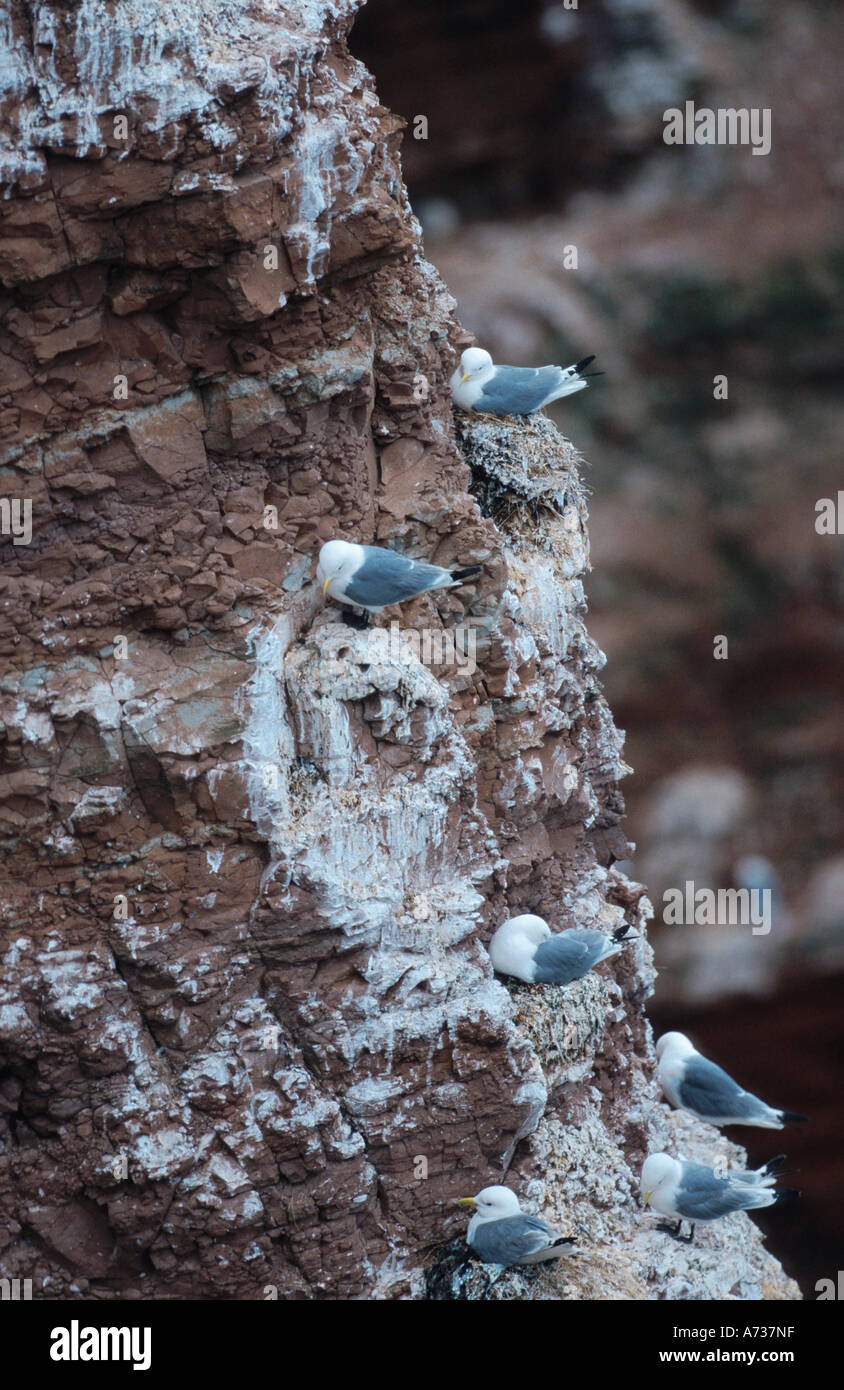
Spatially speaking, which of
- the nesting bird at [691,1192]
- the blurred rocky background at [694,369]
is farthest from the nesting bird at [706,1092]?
the blurred rocky background at [694,369]

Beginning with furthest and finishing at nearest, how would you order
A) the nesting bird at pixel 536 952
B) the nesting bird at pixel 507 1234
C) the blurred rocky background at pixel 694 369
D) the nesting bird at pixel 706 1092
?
the blurred rocky background at pixel 694 369 < the nesting bird at pixel 706 1092 < the nesting bird at pixel 536 952 < the nesting bird at pixel 507 1234

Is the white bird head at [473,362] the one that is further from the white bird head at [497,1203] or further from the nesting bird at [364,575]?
the white bird head at [497,1203]

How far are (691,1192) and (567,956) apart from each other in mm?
1128

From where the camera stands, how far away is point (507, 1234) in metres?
5.05

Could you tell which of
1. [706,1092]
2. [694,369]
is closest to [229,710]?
[706,1092]

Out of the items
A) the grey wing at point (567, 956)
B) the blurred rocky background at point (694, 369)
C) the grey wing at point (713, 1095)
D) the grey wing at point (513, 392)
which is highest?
the blurred rocky background at point (694, 369)

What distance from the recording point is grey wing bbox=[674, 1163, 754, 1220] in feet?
19.0

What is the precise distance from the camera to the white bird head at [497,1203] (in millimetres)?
5098

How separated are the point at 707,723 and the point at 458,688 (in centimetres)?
1018

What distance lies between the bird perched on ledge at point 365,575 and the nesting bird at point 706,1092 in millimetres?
2831

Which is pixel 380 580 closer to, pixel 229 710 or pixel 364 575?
pixel 364 575

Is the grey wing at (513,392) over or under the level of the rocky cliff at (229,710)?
over

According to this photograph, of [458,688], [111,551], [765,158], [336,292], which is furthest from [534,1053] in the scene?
[765,158]

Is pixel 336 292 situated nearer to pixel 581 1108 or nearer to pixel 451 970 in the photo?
pixel 451 970
